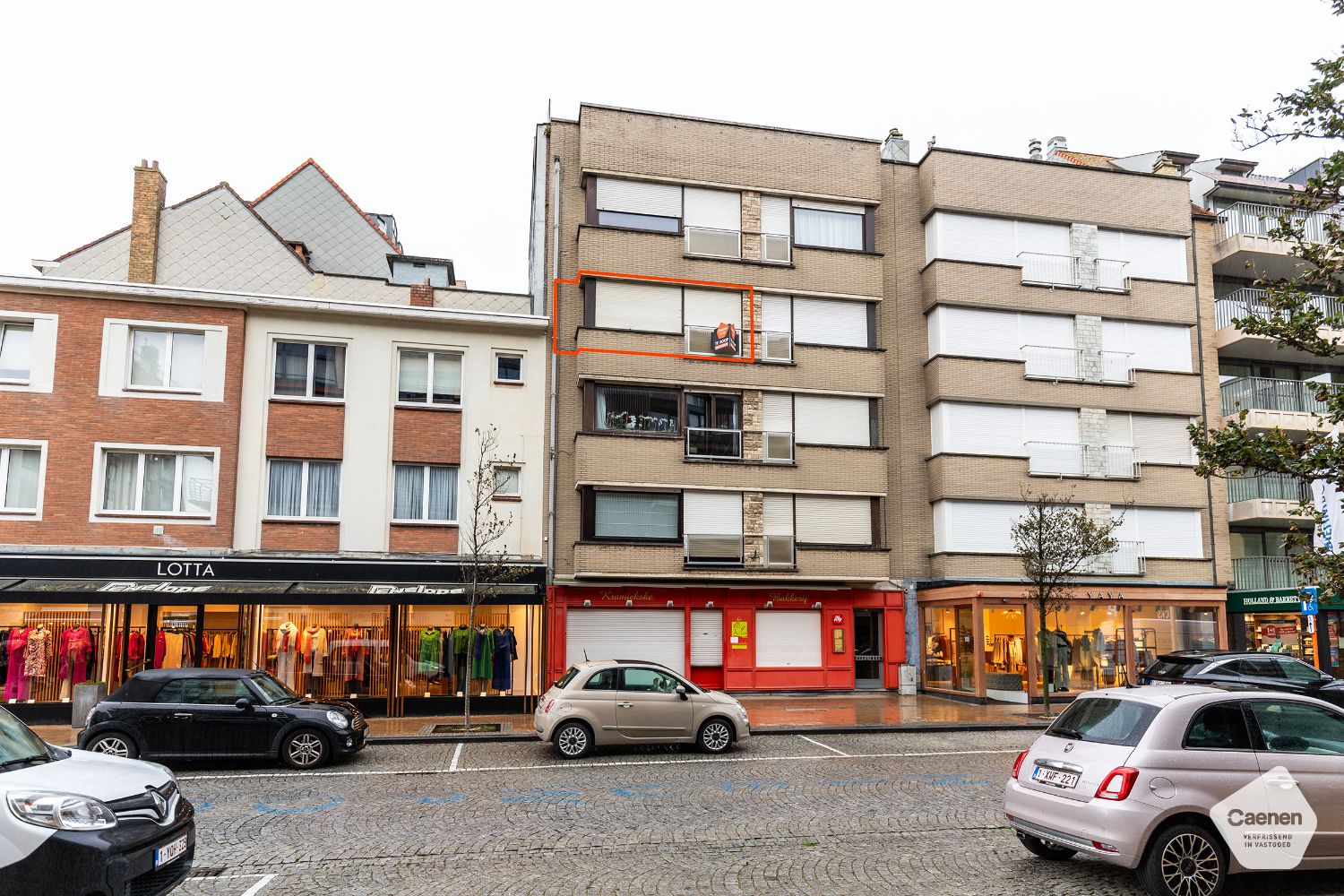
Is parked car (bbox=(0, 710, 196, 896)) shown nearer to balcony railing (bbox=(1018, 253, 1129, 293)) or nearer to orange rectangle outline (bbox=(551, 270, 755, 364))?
orange rectangle outline (bbox=(551, 270, 755, 364))

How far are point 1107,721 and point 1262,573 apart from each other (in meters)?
23.8

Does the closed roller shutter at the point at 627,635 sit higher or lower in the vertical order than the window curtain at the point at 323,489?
lower

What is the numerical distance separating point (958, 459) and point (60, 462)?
68.0 feet

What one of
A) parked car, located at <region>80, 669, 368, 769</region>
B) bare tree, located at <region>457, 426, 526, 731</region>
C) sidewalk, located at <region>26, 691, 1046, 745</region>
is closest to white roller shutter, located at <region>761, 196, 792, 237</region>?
bare tree, located at <region>457, 426, 526, 731</region>

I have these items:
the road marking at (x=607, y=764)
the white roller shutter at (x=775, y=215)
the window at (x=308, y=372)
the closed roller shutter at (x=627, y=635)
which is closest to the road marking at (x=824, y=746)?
the road marking at (x=607, y=764)

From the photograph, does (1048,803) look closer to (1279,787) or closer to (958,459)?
(1279,787)

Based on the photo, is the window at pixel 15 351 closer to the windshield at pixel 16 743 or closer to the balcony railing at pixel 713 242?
the balcony railing at pixel 713 242

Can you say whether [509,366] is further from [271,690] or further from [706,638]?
[271,690]

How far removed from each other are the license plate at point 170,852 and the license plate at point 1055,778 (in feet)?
21.9

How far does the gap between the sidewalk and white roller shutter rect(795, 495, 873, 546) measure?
384 centimetres

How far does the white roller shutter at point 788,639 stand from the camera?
24.7 m

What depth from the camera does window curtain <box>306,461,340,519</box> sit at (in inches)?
888

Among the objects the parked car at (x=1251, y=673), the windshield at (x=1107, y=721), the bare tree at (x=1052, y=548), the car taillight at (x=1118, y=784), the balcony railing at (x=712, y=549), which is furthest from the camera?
the balcony railing at (x=712, y=549)

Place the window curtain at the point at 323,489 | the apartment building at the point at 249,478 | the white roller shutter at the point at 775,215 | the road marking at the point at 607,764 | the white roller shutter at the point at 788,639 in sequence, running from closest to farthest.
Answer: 1. the road marking at the point at 607,764
2. the apartment building at the point at 249,478
3. the window curtain at the point at 323,489
4. the white roller shutter at the point at 788,639
5. the white roller shutter at the point at 775,215
